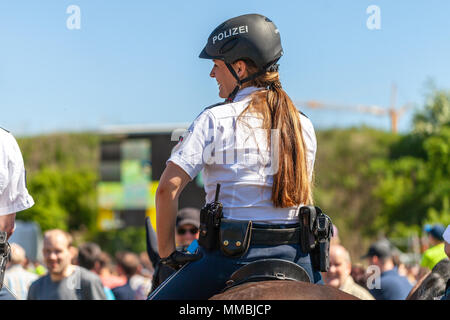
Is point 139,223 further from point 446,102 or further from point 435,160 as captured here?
point 435,160

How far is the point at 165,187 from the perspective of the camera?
3.75 m

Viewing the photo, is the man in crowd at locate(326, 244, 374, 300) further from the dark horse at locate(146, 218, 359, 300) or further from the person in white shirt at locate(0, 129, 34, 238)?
the dark horse at locate(146, 218, 359, 300)

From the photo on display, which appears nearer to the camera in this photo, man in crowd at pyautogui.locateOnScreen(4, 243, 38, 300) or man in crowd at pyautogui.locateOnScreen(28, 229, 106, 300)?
man in crowd at pyautogui.locateOnScreen(28, 229, 106, 300)

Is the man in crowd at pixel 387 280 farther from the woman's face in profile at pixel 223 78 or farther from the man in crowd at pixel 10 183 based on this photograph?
the man in crowd at pixel 10 183

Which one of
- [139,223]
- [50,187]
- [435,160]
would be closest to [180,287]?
[435,160]

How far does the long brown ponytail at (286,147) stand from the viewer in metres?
3.77

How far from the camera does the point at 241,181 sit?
378cm

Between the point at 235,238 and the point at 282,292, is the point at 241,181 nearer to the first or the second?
the point at 235,238

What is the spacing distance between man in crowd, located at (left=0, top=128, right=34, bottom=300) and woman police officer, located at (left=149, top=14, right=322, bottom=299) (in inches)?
40.7

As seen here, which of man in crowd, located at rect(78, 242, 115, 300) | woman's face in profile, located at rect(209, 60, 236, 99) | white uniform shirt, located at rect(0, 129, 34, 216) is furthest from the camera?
man in crowd, located at rect(78, 242, 115, 300)

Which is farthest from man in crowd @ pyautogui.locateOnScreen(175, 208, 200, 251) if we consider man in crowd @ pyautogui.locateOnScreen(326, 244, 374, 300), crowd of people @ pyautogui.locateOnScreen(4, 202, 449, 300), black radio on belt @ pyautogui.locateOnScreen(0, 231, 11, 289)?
black radio on belt @ pyautogui.locateOnScreen(0, 231, 11, 289)

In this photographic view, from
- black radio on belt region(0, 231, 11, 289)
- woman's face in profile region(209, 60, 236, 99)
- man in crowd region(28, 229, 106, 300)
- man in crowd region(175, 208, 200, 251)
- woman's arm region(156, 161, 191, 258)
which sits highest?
woman's face in profile region(209, 60, 236, 99)

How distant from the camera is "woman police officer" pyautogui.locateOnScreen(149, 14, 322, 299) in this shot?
366 cm
